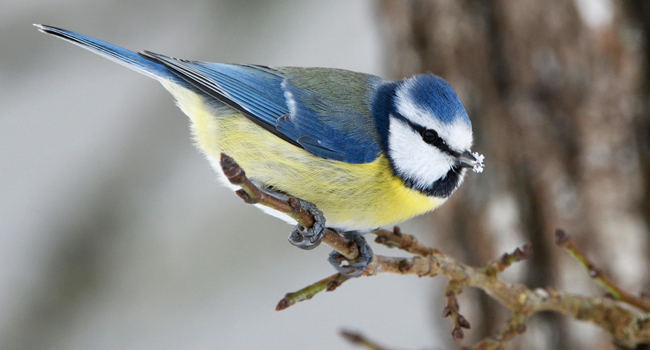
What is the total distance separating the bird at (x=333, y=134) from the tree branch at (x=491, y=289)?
134mm

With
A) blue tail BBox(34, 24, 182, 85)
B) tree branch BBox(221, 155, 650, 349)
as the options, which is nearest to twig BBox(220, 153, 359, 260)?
tree branch BBox(221, 155, 650, 349)

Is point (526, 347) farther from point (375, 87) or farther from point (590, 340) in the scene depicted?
point (375, 87)

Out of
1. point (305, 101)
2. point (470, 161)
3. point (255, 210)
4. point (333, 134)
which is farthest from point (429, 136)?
point (255, 210)

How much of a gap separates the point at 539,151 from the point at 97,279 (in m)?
2.28

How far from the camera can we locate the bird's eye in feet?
5.49

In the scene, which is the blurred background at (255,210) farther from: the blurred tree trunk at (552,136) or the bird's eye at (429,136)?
the bird's eye at (429,136)

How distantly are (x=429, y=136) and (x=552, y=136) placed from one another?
2.97ft

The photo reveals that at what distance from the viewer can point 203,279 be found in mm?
3809

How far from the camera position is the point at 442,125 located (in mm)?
1643

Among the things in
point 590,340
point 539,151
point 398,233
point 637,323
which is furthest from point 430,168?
point 590,340

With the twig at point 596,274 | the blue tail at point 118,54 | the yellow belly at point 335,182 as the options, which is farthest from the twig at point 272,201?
the blue tail at point 118,54

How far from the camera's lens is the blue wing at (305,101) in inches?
69.4

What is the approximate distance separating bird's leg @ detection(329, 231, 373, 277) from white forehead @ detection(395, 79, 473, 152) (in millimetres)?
323

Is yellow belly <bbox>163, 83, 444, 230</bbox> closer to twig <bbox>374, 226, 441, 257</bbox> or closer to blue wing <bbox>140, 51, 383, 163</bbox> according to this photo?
blue wing <bbox>140, 51, 383, 163</bbox>
